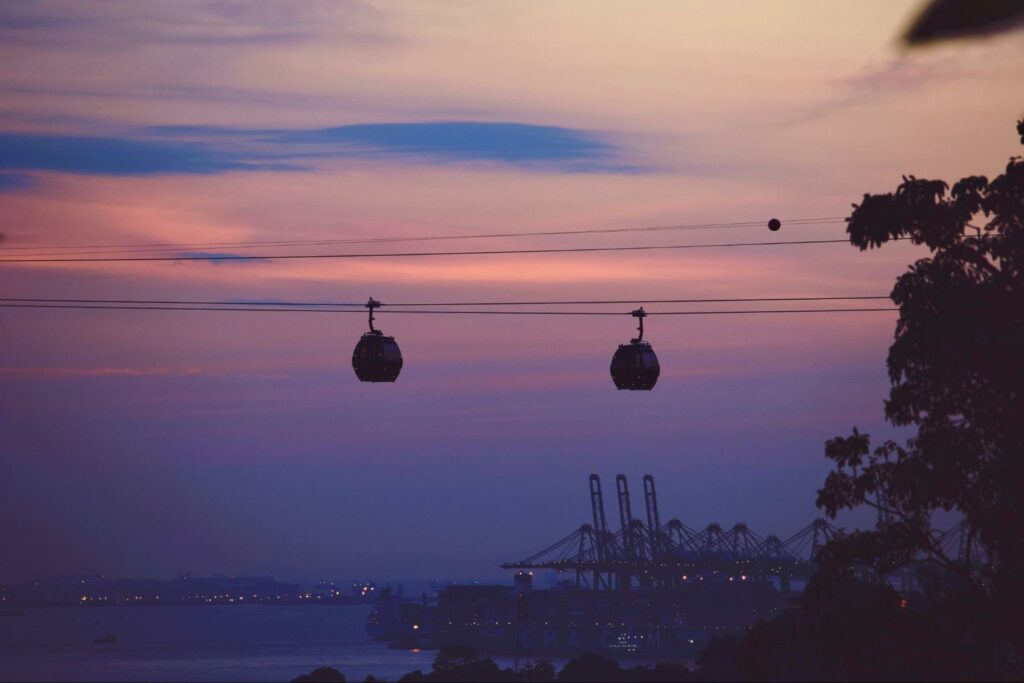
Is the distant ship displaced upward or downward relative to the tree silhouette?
downward

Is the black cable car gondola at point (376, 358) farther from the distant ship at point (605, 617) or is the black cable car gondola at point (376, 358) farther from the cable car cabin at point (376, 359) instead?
the distant ship at point (605, 617)

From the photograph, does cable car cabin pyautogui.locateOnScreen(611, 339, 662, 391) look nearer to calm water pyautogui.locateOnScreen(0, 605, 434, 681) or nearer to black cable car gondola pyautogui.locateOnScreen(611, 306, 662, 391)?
black cable car gondola pyautogui.locateOnScreen(611, 306, 662, 391)

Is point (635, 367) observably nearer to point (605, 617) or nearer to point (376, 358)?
point (376, 358)

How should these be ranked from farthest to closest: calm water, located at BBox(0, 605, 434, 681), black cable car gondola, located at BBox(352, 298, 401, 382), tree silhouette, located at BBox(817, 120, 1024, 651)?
calm water, located at BBox(0, 605, 434, 681) → black cable car gondola, located at BBox(352, 298, 401, 382) → tree silhouette, located at BBox(817, 120, 1024, 651)

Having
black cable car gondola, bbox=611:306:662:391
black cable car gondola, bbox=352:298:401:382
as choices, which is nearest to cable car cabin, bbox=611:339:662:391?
black cable car gondola, bbox=611:306:662:391

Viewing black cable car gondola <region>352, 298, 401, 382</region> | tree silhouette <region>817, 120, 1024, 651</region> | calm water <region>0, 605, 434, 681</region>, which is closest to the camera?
tree silhouette <region>817, 120, 1024, 651</region>

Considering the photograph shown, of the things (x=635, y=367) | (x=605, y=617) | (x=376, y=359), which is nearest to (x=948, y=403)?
(x=635, y=367)

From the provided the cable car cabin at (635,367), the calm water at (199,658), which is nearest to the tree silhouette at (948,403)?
the cable car cabin at (635,367)
